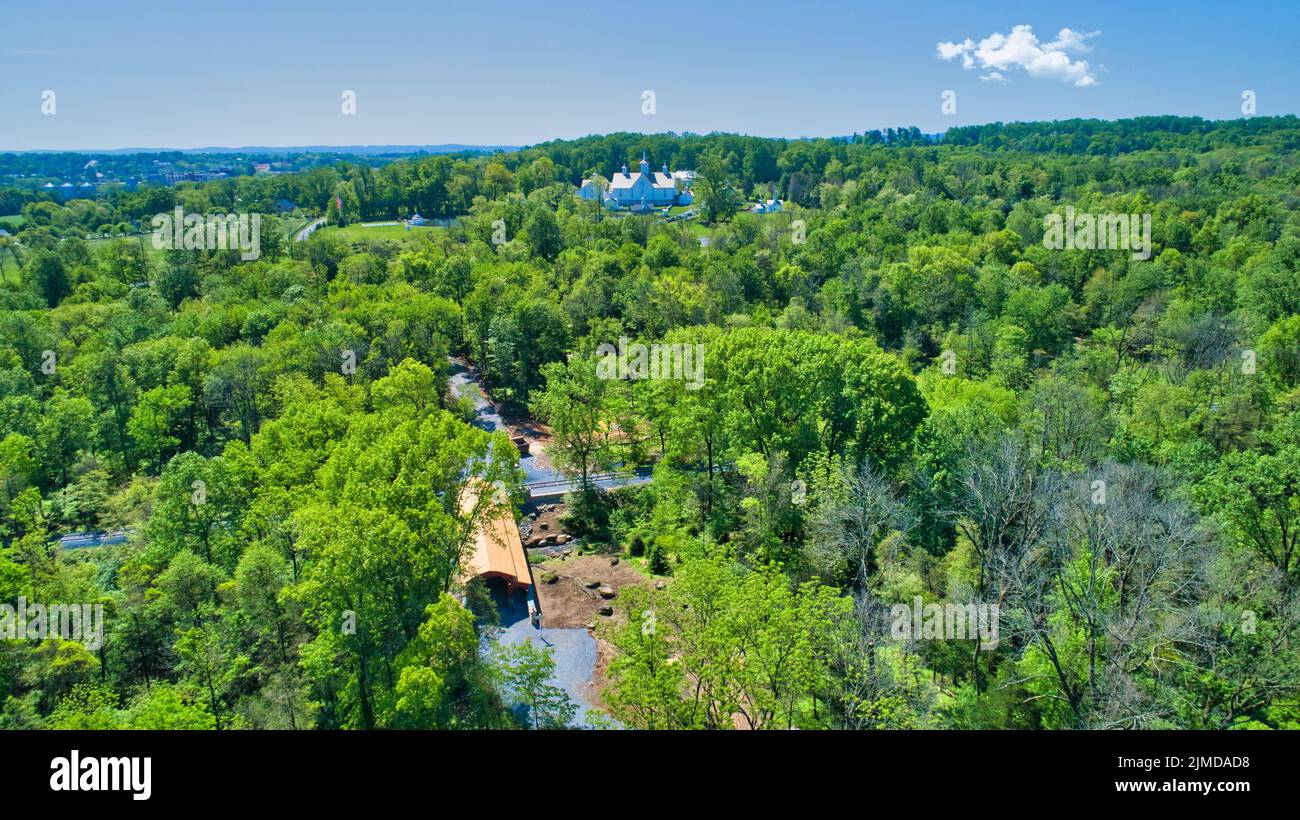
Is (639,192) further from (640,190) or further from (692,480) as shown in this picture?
(692,480)

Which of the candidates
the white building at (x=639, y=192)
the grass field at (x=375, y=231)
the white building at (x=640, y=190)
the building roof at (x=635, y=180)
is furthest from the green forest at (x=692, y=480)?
the building roof at (x=635, y=180)

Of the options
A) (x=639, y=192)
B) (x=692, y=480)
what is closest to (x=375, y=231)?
(x=639, y=192)

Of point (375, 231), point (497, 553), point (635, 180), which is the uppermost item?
point (635, 180)

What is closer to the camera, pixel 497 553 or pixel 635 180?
pixel 497 553

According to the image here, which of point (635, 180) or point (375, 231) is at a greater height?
point (635, 180)

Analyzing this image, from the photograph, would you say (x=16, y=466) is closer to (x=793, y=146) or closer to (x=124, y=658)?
(x=124, y=658)

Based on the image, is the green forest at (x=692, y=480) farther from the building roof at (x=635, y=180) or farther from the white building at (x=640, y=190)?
the building roof at (x=635, y=180)

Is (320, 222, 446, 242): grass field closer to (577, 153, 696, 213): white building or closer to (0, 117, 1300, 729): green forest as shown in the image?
(0, 117, 1300, 729): green forest

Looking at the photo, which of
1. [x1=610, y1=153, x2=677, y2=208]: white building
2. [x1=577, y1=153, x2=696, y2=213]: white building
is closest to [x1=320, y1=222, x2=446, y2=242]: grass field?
[x1=577, y1=153, x2=696, y2=213]: white building
